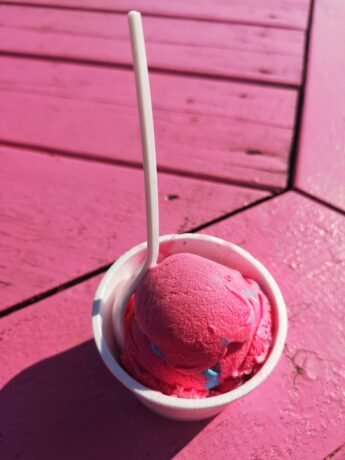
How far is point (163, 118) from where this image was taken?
108cm

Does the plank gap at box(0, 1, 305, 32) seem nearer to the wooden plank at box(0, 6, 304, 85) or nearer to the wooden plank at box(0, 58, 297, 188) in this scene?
the wooden plank at box(0, 6, 304, 85)

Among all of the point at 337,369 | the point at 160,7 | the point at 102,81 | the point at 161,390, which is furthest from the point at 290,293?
the point at 160,7

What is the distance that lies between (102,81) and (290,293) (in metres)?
0.68

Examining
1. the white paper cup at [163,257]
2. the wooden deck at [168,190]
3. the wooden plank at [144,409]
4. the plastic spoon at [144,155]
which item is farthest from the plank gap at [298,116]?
the plastic spoon at [144,155]

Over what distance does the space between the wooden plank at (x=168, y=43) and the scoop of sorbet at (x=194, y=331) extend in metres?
0.72

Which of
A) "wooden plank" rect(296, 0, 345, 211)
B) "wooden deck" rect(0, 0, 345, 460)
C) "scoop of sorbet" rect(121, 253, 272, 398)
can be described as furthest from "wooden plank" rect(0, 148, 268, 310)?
"scoop of sorbet" rect(121, 253, 272, 398)

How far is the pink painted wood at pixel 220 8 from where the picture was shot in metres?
1.31

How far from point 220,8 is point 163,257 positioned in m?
0.94

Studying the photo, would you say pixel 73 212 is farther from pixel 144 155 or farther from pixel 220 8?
pixel 220 8

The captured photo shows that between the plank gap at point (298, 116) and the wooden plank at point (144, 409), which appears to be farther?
the plank gap at point (298, 116)

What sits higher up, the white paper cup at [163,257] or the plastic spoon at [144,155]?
the plastic spoon at [144,155]

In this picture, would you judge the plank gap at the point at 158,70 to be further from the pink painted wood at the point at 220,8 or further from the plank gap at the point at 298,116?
the pink painted wood at the point at 220,8

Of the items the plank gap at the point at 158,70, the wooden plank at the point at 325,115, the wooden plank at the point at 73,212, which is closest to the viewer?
the wooden plank at the point at 73,212

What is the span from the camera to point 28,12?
53.5 inches
